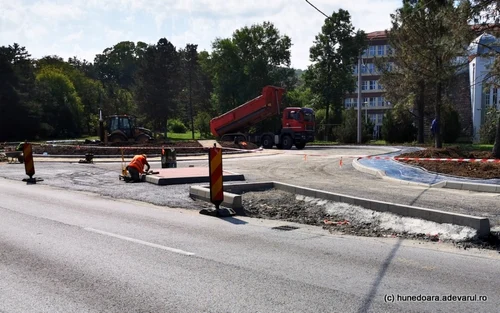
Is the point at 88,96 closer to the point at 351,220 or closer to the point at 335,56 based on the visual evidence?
the point at 335,56

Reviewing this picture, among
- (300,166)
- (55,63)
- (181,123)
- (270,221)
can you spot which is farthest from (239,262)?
(55,63)

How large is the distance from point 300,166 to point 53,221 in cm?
1421

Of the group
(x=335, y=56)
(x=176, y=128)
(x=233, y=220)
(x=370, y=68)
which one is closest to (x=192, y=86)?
(x=176, y=128)

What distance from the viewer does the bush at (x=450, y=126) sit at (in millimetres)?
46125

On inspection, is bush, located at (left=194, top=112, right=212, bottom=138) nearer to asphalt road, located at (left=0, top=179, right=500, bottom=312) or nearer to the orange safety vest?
the orange safety vest

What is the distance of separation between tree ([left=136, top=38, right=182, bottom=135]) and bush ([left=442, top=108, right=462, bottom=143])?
3412cm

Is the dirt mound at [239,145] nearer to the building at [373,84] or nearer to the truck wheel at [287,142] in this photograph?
the truck wheel at [287,142]

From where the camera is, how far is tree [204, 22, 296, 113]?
61.0 meters

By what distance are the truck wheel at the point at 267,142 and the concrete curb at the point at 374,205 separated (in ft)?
78.7

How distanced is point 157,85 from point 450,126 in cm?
3652

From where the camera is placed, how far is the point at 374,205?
9789 millimetres

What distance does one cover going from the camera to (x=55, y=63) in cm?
9569

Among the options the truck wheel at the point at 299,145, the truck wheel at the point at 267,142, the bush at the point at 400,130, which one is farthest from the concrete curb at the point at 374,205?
the bush at the point at 400,130

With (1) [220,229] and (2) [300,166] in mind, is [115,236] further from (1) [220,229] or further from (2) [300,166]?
(2) [300,166]
